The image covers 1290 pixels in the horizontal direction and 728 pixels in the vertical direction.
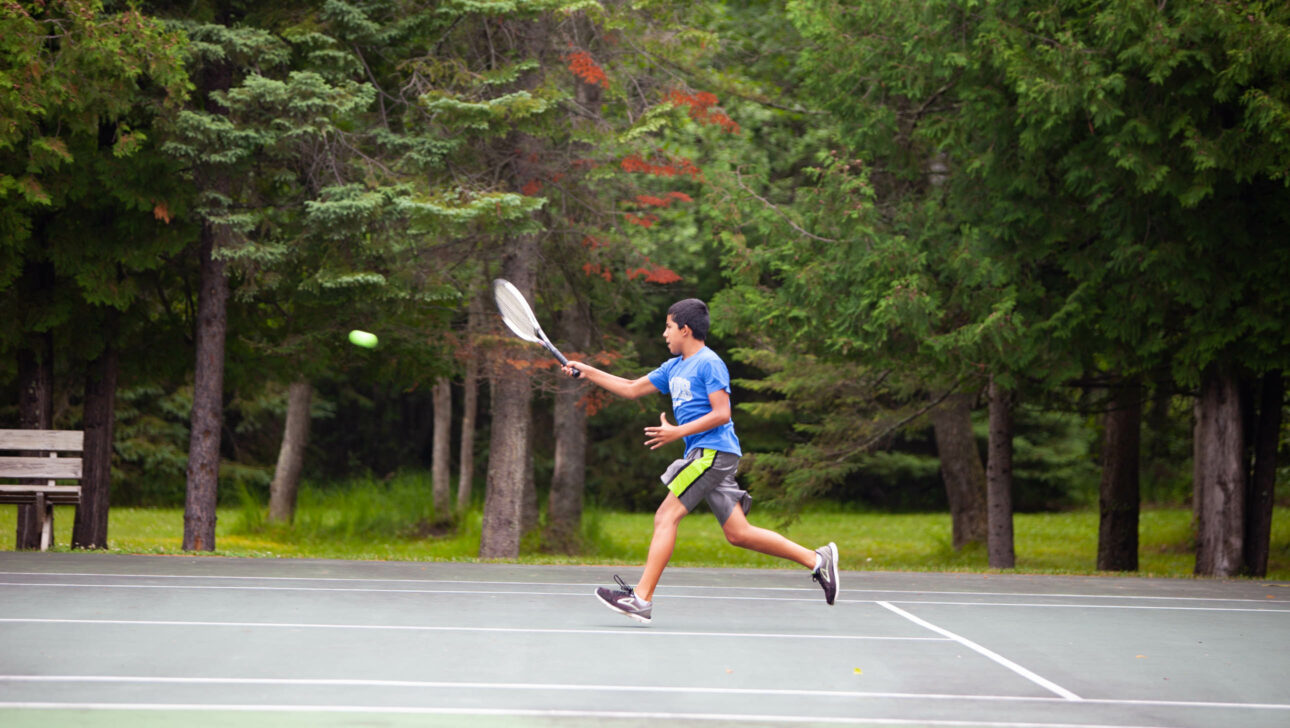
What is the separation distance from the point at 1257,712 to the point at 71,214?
529 inches

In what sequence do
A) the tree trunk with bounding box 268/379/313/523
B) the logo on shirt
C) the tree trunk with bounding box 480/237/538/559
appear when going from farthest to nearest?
the tree trunk with bounding box 268/379/313/523 < the tree trunk with bounding box 480/237/538/559 < the logo on shirt

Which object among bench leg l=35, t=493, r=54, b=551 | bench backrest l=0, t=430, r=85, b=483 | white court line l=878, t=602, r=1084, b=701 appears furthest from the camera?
bench backrest l=0, t=430, r=85, b=483

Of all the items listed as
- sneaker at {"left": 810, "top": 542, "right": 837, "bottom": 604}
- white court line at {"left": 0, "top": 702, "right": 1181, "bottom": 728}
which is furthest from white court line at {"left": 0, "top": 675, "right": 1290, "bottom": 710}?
sneaker at {"left": 810, "top": 542, "right": 837, "bottom": 604}

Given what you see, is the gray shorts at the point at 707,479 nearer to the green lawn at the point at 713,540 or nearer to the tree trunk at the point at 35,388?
the green lawn at the point at 713,540

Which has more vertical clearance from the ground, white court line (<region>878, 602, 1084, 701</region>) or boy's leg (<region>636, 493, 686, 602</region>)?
boy's leg (<region>636, 493, 686, 602</region>)

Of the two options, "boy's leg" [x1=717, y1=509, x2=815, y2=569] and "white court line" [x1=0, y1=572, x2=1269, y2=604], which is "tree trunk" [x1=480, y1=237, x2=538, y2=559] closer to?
"white court line" [x1=0, y1=572, x2=1269, y2=604]

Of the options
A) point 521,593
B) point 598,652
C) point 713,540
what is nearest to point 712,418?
point 598,652

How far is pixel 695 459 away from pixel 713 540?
21.4 metres

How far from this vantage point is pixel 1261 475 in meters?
15.9

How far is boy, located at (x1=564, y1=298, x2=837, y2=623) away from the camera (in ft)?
26.3

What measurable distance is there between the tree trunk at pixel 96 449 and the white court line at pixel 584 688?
1117cm

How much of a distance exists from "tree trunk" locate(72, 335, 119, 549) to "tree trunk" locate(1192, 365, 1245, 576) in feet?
44.5

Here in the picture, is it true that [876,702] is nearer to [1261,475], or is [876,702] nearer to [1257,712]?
[1257,712]

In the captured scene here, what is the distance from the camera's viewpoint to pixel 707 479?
8.10 m
